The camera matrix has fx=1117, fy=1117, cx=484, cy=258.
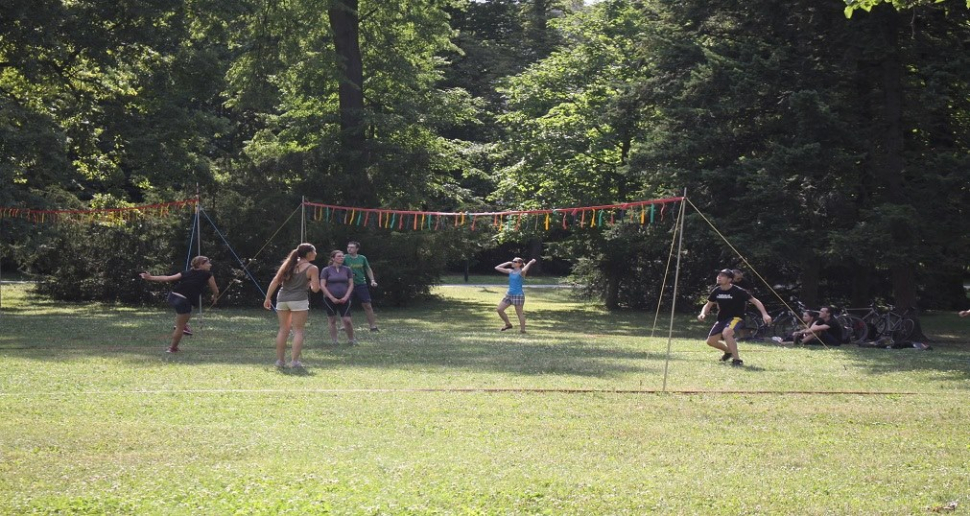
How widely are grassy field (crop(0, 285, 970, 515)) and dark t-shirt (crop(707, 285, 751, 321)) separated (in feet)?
2.68

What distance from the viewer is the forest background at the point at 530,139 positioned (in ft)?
81.0

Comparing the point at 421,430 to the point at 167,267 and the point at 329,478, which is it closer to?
the point at 329,478

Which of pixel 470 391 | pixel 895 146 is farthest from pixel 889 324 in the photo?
pixel 470 391

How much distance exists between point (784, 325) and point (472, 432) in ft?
50.1

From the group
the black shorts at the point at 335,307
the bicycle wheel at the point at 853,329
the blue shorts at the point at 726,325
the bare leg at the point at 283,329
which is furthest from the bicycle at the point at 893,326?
the bare leg at the point at 283,329

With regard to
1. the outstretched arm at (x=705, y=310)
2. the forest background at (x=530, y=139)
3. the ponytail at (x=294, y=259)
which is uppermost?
the forest background at (x=530, y=139)

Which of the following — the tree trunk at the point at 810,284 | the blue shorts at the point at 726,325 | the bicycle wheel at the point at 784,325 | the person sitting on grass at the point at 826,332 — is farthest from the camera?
the tree trunk at the point at 810,284

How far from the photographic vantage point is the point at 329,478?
8.09 metres

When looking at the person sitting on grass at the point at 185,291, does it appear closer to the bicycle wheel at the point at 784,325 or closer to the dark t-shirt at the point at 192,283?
the dark t-shirt at the point at 192,283

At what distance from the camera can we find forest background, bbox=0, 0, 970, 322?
24688 millimetres

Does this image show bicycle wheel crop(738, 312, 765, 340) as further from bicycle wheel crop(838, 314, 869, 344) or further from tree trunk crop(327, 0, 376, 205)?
tree trunk crop(327, 0, 376, 205)

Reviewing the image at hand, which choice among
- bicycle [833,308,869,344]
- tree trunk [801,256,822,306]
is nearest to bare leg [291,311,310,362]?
bicycle [833,308,869,344]

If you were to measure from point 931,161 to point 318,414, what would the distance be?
57.8ft

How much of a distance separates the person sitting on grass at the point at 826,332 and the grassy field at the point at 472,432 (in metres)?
3.57
